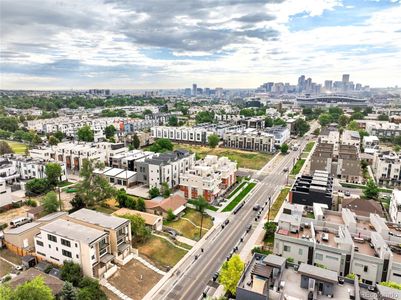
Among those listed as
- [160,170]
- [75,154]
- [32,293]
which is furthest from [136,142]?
[32,293]

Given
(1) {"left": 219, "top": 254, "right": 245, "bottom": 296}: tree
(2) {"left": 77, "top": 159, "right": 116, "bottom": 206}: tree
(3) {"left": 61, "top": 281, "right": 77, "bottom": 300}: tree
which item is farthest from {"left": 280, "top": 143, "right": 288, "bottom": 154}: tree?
(3) {"left": 61, "top": 281, "right": 77, "bottom": 300}: tree

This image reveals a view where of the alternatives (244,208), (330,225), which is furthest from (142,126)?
(330,225)

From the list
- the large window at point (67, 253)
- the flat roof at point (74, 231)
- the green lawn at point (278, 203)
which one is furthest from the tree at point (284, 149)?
the large window at point (67, 253)

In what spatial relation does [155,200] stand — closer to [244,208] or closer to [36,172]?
[244,208]

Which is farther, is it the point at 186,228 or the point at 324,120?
the point at 324,120

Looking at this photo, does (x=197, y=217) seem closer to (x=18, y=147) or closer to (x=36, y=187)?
(x=36, y=187)

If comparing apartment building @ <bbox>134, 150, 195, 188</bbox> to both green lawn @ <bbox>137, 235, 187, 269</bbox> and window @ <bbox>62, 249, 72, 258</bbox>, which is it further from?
window @ <bbox>62, 249, 72, 258</bbox>
